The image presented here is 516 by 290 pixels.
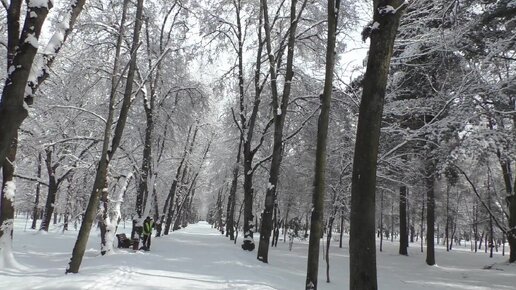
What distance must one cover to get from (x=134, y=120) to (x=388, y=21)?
17.0 metres

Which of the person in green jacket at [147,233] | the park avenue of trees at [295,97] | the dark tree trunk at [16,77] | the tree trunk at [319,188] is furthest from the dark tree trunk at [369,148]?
the person in green jacket at [147,233]

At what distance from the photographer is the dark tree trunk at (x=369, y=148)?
16.4 ft

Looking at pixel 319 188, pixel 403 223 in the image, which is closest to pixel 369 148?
pixel 319 188

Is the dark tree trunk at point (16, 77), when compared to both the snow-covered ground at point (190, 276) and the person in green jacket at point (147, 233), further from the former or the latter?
the person in green jacket at point (147, 233)

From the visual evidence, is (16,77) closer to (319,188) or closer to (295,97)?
(319,188)

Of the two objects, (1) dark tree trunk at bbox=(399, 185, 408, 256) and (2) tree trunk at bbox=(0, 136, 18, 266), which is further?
(1) dark tree trunk at bbox=(399, 185, 408, 256)

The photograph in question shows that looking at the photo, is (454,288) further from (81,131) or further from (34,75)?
(81,131)

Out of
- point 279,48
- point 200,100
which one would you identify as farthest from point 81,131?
point 279,48

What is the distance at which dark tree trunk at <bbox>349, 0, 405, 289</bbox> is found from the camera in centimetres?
499

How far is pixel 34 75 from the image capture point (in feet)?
22.6

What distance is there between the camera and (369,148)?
5129mm

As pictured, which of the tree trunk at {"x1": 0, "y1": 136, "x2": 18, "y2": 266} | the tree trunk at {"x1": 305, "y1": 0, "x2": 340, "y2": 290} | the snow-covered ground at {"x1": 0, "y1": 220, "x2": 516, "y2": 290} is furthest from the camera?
the tree trunk at {"x1": 0, "y1": 136, "x2": 18, "y2": 266}

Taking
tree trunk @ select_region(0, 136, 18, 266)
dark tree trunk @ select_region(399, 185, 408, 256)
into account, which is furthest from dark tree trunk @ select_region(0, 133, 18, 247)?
dark tree trunk @ select_region(399, 185, 408, 256)

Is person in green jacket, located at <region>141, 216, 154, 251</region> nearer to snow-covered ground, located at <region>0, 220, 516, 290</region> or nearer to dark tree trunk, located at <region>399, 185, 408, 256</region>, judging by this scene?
snow-covered ground, located at <region>0, 220, 516, 290</region>
